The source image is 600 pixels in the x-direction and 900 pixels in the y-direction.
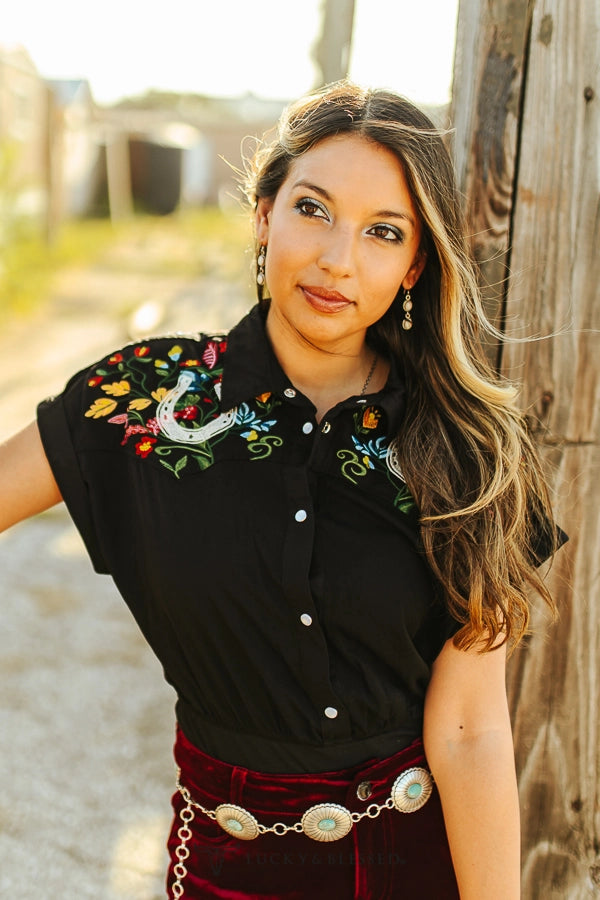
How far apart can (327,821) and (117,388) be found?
0.92 m

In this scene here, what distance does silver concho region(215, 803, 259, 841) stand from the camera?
1860 millimetres

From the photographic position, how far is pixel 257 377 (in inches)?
75.4

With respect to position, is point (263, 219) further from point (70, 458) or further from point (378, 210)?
point (70, 458)

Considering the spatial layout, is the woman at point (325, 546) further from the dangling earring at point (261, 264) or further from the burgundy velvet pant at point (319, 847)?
the dangling earring at point (261, 264)

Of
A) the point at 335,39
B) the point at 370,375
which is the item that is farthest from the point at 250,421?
the point at 335,39

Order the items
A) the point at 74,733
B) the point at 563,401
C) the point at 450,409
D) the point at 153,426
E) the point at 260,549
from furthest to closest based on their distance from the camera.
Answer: the point at 74,733
the point at 563,401
the point at 450,409
the point at 153,426
the point at 260,549

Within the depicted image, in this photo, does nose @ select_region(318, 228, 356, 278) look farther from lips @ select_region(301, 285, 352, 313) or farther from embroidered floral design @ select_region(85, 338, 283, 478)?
embroidered floral design @ select_region(85, 338, 283, 478)

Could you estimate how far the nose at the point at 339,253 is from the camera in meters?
1.77

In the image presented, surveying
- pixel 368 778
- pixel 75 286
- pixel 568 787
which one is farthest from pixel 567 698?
pixel 75 286

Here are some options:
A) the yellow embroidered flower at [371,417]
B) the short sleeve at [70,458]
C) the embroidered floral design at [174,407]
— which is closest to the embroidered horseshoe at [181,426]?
the embroidered floral design at [174,407]

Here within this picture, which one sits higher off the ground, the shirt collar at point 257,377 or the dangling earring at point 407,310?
the dangling earring at point 407,310

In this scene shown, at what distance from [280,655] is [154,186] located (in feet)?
83.5

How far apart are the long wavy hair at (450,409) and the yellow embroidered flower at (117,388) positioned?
19.1 inches

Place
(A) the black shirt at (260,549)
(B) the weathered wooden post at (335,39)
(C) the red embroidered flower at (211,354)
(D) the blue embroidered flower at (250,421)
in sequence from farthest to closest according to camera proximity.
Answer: (B) the weathered wooden post at (335,39) < (C) the red embroidered flower at (211,354) < (D) the blue embroidered flower at (250,421) < (A) the black shirt at (260,549)
